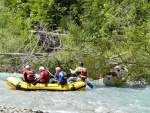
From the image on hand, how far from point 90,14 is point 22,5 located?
23.1 metres

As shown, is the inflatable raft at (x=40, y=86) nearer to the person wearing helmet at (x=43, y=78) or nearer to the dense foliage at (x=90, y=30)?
the person wearing helmet at (x=43, y=78)

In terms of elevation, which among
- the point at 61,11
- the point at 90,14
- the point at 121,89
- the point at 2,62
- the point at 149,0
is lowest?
the point at 121,89

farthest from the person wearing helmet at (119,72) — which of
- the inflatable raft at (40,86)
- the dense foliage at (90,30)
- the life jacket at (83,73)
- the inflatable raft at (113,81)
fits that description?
the inflatable raft at (40,86)

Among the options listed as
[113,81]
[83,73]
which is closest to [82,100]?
[83,73]

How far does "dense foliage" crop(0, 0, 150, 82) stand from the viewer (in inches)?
219

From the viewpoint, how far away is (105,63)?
13.1 meters

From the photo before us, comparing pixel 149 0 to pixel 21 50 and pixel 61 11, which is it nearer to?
pixel 21 50

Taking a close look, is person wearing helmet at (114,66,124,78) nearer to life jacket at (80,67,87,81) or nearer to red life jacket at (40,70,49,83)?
life jacket at (80,67,87,81)

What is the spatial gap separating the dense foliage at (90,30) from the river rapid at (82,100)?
1015 millimetres

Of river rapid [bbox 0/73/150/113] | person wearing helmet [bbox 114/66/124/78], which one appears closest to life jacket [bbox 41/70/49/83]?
river rapid [bbox 0/73/150/113]

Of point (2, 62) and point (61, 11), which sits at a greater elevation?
point (61, 11)

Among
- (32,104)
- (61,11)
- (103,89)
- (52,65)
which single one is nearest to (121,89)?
(103,89)

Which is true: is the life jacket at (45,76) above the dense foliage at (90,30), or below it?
below

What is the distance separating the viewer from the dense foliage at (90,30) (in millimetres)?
5554
